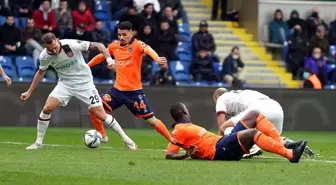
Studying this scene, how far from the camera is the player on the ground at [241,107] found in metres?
14.7

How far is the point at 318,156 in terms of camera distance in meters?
16.2

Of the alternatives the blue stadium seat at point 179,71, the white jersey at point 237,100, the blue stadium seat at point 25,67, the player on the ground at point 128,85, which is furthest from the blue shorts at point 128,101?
the blue stadium seat at point 179,71

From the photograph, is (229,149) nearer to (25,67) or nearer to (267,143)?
(267,143)

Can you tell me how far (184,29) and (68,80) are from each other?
1343cm

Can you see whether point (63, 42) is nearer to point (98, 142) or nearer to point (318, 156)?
point (98, 142)

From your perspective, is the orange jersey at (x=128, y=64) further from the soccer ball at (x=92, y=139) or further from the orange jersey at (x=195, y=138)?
the orange jersey at (x=195, y=138)

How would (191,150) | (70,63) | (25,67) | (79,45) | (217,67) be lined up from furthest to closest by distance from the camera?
(217,67), (25,67), (70,63), (79,45), (191,150)

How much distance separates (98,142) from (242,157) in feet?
10.1

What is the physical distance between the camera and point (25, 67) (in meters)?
26.4

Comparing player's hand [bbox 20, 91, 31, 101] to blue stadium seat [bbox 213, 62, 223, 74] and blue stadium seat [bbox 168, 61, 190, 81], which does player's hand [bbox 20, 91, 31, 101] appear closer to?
blue stadium seat [bbox 168, 61, 190, 81]

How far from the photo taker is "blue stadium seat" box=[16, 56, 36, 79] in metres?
26.3

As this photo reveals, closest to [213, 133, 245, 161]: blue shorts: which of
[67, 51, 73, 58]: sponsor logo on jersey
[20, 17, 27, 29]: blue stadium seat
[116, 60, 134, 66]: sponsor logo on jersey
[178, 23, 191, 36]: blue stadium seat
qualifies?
[67, 51, 73, 58]: sponsor logo on jersey

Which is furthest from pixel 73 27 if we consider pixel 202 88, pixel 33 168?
pixel 33 168

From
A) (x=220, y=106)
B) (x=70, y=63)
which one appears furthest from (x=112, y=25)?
(x=220, y=106)
